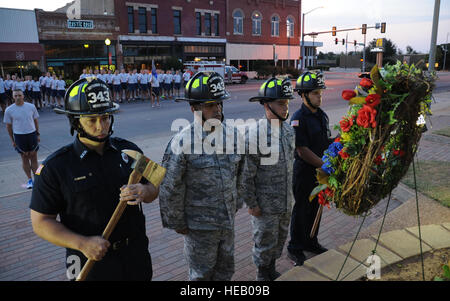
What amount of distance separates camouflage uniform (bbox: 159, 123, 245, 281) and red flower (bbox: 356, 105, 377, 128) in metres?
1.12

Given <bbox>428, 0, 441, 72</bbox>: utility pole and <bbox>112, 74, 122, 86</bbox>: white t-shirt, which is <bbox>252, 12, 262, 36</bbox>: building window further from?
<bbox>428, 0, 441, 72</bbox>: utility pole

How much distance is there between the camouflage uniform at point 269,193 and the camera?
3.63 metres

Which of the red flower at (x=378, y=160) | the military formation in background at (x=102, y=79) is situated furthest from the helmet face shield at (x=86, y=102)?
the military formation in background at (x=102, y=79)

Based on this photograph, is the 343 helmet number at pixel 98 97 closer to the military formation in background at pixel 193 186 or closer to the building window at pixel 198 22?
the military formation in background at pixel 193 186

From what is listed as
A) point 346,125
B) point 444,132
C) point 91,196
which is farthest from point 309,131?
point 444,132

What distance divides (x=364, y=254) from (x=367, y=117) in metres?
1.67

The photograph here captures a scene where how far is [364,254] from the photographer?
3.52 metres

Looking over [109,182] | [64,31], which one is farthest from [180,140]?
[64,31]

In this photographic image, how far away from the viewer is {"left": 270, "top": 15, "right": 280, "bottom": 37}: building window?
48.6 meters

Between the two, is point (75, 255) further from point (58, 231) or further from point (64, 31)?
point (64, 31)

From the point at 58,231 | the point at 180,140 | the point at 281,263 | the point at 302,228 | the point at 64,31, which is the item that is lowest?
the point at 281,263

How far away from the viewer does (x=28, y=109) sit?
708cm

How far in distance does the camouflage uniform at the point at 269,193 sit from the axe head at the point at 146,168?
1.34 metres

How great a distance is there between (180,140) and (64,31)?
3242cm
